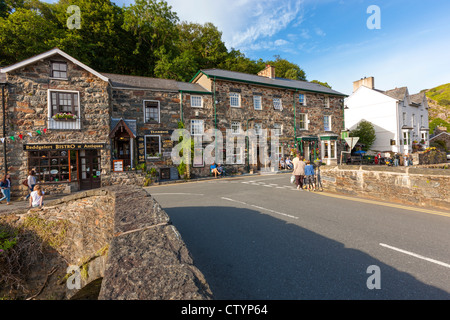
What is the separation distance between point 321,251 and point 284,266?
1012 mm

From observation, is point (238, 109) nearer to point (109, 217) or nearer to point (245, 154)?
point (245, 154)

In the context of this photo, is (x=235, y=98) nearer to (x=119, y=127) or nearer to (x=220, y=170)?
(x=220, y=170)

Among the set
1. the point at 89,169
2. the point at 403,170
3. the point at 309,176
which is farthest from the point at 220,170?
the point at 403,170

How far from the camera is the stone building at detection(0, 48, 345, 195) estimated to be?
1389 cm

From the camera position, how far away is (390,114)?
31.0m

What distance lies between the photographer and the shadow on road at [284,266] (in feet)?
9.59

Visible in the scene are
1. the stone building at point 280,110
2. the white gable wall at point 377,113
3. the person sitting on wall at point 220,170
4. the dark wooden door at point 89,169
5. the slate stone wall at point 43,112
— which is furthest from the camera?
the white gable wall at point 377,113

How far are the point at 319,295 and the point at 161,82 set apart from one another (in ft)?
69.6

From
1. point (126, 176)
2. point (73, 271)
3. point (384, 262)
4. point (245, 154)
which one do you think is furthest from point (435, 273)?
point (245, 154)

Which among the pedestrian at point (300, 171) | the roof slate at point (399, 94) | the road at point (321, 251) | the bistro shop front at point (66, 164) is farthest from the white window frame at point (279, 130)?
the roof slate at point (399, 94)

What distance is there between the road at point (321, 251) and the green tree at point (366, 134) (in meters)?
27.4

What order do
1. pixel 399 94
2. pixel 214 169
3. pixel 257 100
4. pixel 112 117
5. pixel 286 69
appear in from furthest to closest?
1. pixel 286 69
2. pixel 399 94
3. pixel 257 100
4. pixel 214 169
5. pixel 112 117

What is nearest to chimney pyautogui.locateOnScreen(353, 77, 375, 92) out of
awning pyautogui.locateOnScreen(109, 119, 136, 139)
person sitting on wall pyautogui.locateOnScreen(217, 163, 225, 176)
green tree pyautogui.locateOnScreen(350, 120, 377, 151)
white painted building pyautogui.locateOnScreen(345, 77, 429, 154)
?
white painted building pyautogui.locateOnScreen(345, 77, 429, 154)

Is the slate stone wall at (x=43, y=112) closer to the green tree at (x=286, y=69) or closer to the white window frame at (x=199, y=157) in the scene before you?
the white window frame at (x=199, y=157)
